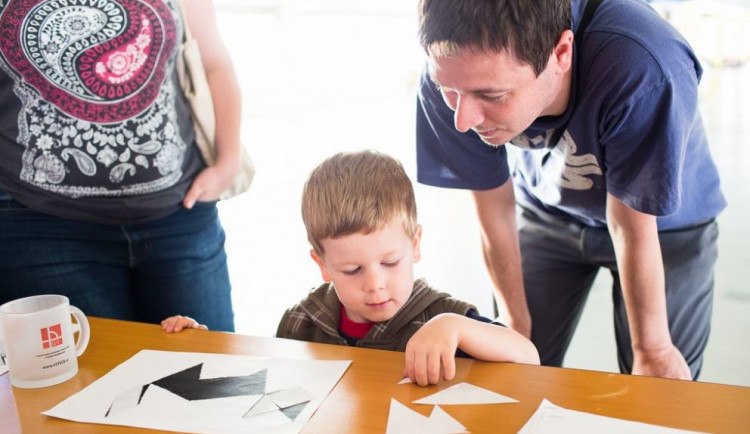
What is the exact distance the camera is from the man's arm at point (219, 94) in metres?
1.21

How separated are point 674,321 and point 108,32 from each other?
3.90 feet

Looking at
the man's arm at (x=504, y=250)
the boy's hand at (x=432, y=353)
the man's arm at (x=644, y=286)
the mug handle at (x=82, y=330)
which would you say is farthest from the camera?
the man's arm at (x=504, y=250)

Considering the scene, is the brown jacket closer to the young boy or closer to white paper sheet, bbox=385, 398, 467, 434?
the young boy

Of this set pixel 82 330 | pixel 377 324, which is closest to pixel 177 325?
pixel 82 330

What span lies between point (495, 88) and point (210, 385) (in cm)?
54

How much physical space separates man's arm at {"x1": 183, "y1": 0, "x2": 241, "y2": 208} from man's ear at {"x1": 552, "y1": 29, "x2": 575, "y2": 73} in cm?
62

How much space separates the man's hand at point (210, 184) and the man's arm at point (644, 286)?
0.68 m

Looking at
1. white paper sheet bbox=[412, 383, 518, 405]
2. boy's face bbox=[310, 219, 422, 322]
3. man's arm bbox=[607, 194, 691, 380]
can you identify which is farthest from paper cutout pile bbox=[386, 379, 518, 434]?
man's arm bbox=[607, 194, 691, 380]

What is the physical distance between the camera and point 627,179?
41.3 inches

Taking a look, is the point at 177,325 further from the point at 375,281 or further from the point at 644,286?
the point at 644,286

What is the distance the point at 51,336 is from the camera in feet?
2.63

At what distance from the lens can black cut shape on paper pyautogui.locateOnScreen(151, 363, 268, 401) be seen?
30.2 inches

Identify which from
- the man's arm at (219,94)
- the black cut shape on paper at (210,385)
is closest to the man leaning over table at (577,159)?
the man's arm at (219,94)

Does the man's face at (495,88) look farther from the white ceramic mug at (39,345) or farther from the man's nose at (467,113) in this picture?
the white ceramic mug at (39,345)
